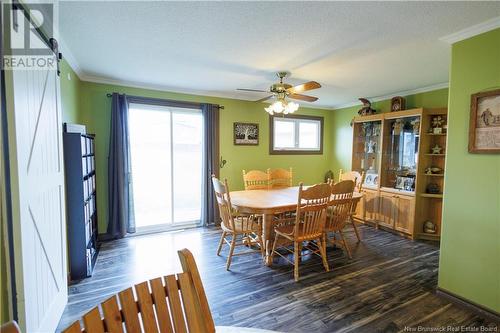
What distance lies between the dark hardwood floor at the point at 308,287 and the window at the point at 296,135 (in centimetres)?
242

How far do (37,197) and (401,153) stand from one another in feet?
15.9

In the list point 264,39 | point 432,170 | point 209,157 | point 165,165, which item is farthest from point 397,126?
point 165,165

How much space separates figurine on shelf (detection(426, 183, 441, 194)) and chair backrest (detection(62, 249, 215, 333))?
417 cm

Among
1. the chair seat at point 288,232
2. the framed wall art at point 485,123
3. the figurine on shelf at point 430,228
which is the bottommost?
the figurine on shelf at point 430,228

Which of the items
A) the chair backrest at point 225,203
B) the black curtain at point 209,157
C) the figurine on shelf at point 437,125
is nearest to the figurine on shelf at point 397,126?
the figurine on shelf at point 437,125

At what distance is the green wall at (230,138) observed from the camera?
3553 mm

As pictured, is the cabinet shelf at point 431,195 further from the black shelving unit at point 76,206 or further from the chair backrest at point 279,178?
the black shelving unit at point 76,206

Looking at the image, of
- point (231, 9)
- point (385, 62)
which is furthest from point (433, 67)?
point (231, 9)

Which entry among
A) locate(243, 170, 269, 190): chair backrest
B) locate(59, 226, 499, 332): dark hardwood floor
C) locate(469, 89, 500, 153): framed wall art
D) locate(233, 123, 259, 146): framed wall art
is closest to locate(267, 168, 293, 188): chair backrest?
locate(243, 170, 269, 190): chair backrest

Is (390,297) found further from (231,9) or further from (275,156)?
(275,156)

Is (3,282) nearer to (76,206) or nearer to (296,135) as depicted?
(76,206)

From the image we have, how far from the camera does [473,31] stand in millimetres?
2006

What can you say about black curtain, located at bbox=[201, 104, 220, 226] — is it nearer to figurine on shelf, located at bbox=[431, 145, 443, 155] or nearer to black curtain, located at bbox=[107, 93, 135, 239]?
black curtain, located at bbox=[107, 93, 135, 239]

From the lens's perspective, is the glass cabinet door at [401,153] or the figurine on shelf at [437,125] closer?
the figurine on shelf at [437,125]
